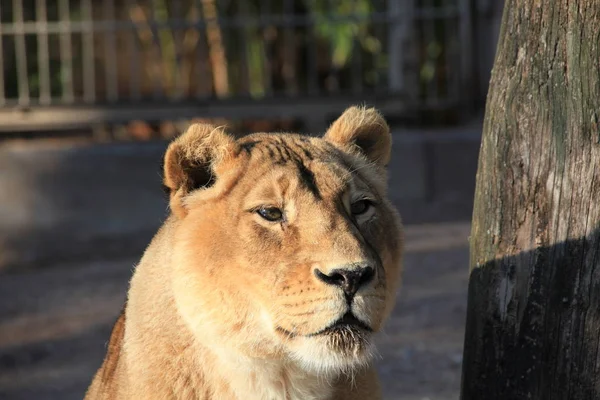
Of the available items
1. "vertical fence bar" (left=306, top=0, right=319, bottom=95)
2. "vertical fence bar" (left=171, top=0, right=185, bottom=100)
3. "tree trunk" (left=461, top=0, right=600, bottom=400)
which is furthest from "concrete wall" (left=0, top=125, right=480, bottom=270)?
"tree trunk" (left=461, top=0, right=600, bottom=400)

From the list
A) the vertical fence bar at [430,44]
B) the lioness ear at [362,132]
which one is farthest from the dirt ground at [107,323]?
the lioness ear at [362,132]

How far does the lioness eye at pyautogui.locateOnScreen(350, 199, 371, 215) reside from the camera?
3297 millimetres

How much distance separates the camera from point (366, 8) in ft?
33.8

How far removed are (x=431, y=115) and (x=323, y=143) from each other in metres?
6.90

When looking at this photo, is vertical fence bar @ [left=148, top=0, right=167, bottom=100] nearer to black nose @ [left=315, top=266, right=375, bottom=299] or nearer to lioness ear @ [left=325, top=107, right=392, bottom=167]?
lioness ear @ [left=325, top=107, right=392, bottom=167]

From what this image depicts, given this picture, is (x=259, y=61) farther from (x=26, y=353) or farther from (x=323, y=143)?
(x=323, y=143)

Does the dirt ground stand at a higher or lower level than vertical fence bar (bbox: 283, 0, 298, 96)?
lower

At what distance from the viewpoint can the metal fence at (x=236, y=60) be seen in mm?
9547

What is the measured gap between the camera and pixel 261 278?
308cm

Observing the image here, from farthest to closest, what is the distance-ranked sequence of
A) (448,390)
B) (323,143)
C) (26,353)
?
(26,353), (448,390), (323,143)

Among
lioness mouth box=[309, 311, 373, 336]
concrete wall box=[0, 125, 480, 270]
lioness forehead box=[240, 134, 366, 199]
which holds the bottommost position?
concrete wall box=[0, 125, 480, 270]

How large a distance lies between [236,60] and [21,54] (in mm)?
2224

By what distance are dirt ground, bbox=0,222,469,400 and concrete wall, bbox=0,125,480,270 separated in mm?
326

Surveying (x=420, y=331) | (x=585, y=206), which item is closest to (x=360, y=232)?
(x=585, y=206)
